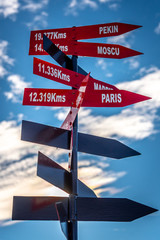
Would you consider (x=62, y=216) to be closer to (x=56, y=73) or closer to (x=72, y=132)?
(x=72, y=132)

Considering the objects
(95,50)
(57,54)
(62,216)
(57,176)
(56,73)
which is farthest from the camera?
(95,50)

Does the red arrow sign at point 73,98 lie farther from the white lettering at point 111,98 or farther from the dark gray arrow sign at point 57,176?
the dark gray arrow sign at point 57,176

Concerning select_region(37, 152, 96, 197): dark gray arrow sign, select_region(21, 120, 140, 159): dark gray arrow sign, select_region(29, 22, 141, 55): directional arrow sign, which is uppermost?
select_region(29, 22, 141, 55): directional arrow sign

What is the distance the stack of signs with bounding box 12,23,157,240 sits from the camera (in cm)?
304

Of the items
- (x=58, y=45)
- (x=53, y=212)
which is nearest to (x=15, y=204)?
(x=53, y=212)

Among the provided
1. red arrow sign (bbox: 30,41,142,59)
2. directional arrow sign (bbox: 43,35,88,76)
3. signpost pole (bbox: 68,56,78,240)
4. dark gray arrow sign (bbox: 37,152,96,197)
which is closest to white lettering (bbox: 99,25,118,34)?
red arrow sign (bbox: 30,41,142,59)

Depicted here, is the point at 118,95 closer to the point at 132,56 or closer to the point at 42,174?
the point at 132,56

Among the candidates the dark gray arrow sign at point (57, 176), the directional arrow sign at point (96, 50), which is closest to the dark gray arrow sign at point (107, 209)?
the dark gray arrow sign at point (57, 176)

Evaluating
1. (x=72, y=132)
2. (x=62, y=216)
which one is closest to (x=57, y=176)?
(x=62, y=216)

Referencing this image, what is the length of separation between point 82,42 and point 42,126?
1573 millimetres

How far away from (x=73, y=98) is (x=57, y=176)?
109cm

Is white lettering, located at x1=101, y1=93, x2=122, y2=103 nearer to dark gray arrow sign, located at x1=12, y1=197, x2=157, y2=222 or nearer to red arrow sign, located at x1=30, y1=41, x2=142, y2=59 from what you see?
red arrow sign, located at x1=30, y1=41, x2=142, y2=59

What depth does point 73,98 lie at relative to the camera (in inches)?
146

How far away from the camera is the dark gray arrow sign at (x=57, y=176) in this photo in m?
2.95
